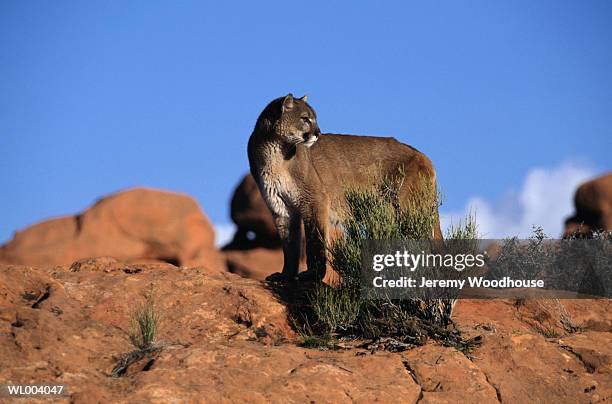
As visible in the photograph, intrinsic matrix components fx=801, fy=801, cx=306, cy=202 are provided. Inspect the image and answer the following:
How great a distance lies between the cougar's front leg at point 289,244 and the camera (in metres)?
10.6

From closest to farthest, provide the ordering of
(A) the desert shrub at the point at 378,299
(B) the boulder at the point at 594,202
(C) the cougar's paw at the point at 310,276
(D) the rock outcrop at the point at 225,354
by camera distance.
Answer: (D) the rock outcrop at the point at 225,354 → (A) the desert shrub at the point at 378,299 → (C) the cougar's paw at the point at 310,276 → (B) the boulder at the point at 594,202

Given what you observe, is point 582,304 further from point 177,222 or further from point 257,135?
point 177,222

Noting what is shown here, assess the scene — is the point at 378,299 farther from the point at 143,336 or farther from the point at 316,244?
the point at 143,336

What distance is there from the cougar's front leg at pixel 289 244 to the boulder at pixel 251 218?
24.8m

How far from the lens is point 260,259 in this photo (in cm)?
3656

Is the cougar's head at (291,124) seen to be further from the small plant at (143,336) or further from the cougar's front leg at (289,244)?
the small plant at (143,336)

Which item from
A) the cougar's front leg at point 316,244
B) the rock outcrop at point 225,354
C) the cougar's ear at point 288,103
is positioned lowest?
the rock outcrop at point 225,354

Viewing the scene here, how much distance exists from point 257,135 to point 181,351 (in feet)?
14.8

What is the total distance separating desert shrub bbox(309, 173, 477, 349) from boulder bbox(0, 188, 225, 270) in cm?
2639

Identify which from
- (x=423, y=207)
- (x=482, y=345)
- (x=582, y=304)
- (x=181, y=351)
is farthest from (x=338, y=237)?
(x=582, y=304)

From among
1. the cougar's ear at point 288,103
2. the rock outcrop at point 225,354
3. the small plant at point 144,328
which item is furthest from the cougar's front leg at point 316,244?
the small plant at point 144,328

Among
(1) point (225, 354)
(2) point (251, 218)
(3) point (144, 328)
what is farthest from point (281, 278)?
(2) point (251, 218)

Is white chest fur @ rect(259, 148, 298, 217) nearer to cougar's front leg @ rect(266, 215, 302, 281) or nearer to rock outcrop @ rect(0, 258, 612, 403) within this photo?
cougar's front leg @ rect(266, 215, 302, 281)

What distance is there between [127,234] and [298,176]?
26153mm
